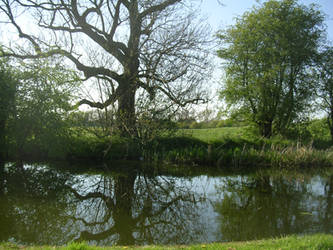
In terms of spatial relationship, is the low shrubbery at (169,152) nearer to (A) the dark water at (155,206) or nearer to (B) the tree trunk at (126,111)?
(B) the tree trunk at (126,111)

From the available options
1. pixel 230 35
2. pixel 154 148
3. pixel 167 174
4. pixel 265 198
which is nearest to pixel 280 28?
pixel 230 35

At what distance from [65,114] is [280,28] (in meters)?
13.5

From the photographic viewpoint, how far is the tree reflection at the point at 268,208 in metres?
4.93

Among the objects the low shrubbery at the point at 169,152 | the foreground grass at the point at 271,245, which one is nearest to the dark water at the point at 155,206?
the foreground grass at the point at 271,245

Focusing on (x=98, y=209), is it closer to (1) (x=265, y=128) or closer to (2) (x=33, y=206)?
(2) (x=33, y=206)

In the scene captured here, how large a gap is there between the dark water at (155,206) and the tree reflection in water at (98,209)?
0.02m

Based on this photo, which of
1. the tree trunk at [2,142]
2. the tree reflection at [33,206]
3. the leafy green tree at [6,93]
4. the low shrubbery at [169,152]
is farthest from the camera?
the low shrubbery at [169,152]

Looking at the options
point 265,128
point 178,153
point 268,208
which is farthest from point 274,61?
point 268,208

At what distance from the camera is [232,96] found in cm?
1847

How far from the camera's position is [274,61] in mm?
17422

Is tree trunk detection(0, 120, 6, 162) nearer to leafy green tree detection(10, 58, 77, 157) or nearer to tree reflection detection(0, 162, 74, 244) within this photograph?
leafy green tree detection(10, 58, 77, 157)

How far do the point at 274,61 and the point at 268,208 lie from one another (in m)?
13.3

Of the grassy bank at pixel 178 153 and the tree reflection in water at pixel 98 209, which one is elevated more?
the grassy bank at pixel 178 153

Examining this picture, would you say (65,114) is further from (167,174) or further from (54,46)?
(167,174)
